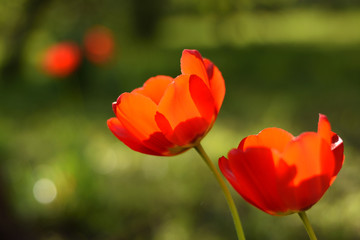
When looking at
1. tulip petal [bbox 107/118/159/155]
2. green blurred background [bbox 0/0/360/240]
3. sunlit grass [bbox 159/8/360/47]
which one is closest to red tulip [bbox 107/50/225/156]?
tulip petal [bbox 107/118/159/155]

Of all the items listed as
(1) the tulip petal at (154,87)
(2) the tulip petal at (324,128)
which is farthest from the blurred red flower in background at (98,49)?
(2) the tulip petal at (324,128)

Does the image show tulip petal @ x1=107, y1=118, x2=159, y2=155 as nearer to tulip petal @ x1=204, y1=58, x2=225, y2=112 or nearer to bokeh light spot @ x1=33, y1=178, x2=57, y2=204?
tulip petal @ x1=204, y1=58, x2=225, y2=112

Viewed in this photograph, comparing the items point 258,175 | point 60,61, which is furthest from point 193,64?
point 60,61

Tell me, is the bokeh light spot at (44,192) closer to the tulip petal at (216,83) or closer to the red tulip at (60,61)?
the red tulip at (60,61)

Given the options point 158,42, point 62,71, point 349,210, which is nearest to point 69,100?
point 62,71

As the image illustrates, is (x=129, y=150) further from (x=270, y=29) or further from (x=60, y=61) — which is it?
(x=270, y=29)
